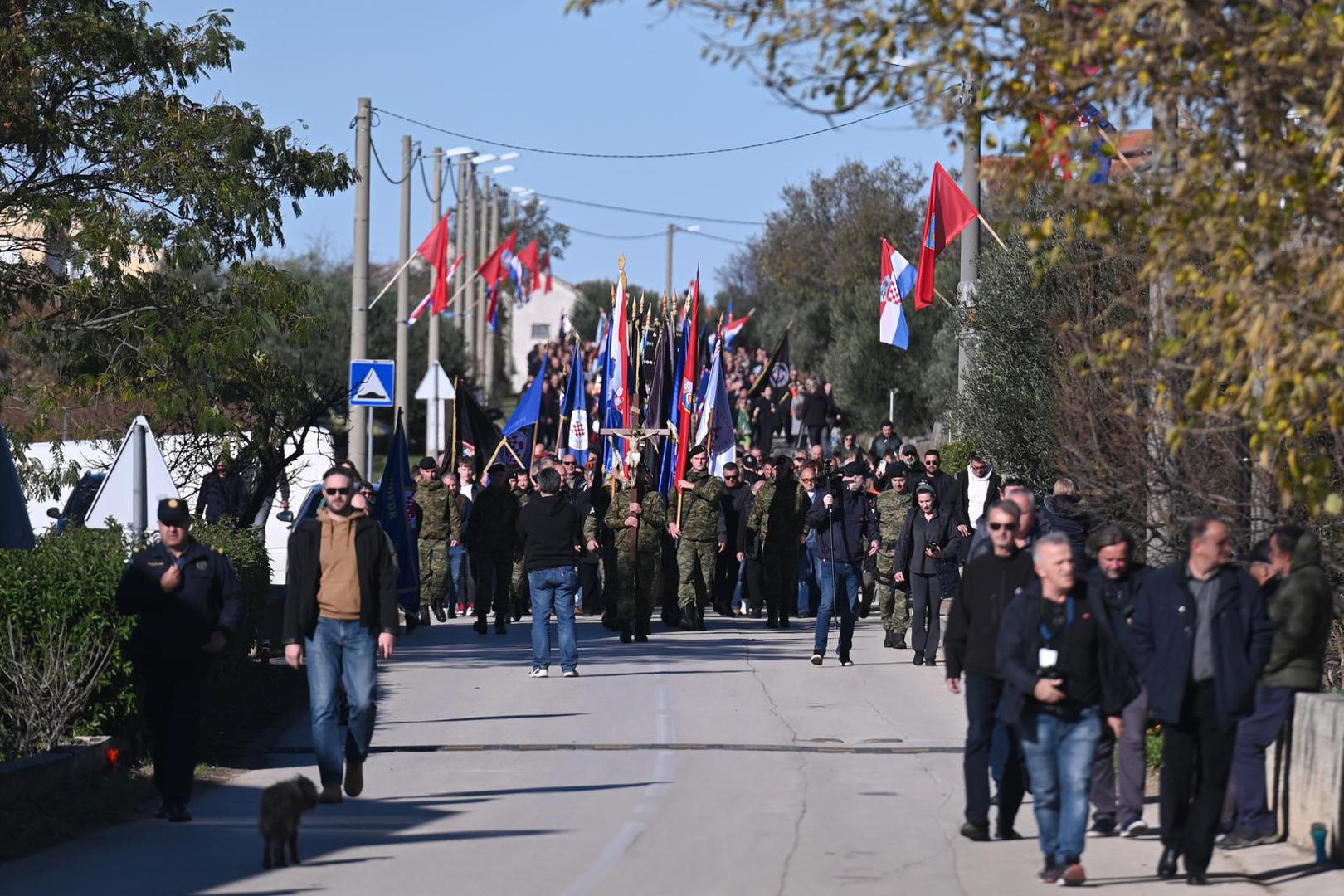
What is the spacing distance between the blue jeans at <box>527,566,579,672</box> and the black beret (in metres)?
6.84

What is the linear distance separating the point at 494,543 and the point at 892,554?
435cm

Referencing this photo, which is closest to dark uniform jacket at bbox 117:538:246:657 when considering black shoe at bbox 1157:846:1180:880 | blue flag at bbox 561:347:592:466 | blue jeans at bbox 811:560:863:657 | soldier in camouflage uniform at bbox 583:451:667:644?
black shoe at bbox 1157:846:1180:880

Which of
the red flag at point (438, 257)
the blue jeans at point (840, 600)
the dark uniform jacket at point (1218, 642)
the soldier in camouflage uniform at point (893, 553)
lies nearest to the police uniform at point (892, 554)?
the soldier in camouflage uniform at point (893, 553)

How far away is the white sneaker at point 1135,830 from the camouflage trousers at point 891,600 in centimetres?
980

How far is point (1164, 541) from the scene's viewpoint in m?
15.1

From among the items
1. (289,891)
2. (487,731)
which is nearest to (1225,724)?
(289,891)

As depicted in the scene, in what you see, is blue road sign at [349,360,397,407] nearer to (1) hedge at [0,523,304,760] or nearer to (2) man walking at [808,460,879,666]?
(2) man walking at [808,460,879,666]

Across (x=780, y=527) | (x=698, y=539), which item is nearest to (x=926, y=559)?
(x=698, y=539)

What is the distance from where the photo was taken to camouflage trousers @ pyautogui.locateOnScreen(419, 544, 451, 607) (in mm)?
23766

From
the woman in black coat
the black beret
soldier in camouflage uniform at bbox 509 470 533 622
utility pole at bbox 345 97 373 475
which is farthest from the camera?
utility pole at bbox 345 97 373 475

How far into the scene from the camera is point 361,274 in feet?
85.7

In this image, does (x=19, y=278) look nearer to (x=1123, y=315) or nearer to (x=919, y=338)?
(x=1123, y=315)

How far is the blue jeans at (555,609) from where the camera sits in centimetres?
1806

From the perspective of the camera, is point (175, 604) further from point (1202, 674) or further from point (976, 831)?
point (1202, 674)
